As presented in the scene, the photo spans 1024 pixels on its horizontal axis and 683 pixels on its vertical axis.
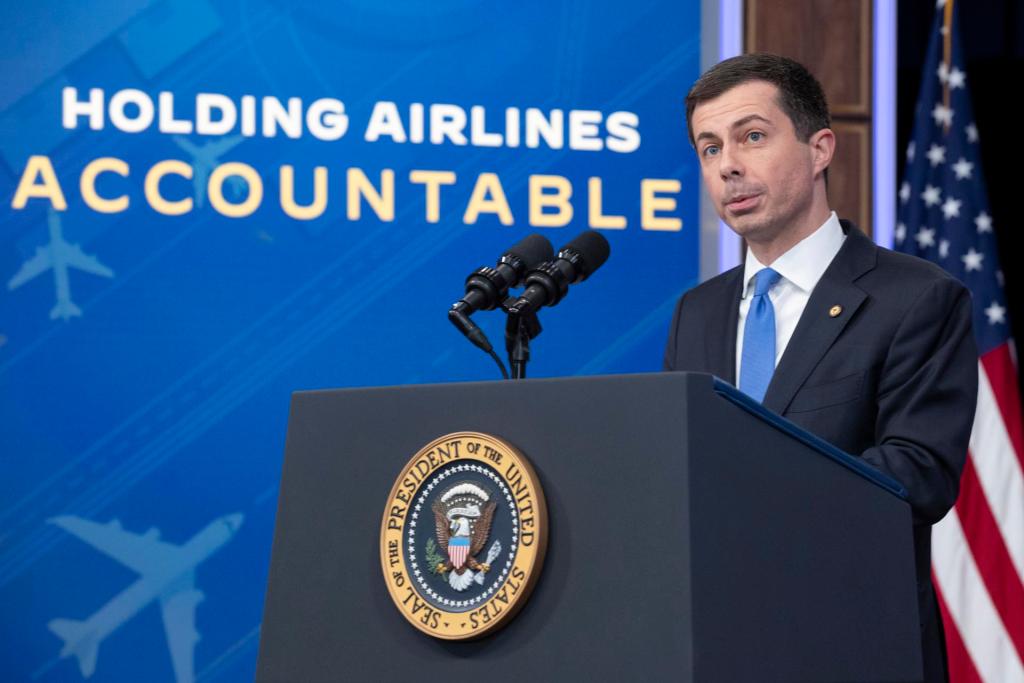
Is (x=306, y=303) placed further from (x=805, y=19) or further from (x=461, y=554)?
(x=461, y=554)

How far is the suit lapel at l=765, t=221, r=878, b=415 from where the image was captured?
187 centimetres

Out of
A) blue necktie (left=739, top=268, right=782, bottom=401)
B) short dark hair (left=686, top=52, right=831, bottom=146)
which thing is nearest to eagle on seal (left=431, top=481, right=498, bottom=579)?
blue necktie (left=739, top=268, right=782, bottom=401)

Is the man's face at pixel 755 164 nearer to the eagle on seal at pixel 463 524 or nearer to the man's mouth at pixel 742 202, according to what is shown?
the man's mouth at pixel 742 202

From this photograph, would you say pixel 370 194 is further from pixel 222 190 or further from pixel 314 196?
pixel 222 190

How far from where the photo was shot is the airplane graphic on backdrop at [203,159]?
12.2 feet

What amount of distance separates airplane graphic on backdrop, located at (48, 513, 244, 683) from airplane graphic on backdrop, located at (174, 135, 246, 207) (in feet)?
3.38

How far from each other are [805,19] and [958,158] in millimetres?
697

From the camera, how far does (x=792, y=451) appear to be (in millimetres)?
1329

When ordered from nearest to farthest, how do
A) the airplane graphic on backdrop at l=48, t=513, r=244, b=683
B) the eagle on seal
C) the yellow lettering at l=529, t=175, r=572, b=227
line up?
the eagle on seal → the airplane graphic on backdrop at l=48, t=513, r=244, b=683 → the yellow lettering at l=529, t=175, r=572, b=227

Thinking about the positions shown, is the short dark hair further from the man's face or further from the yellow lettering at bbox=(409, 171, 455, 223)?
the yellow lettering at bbox=(409, 171, 455, 223)

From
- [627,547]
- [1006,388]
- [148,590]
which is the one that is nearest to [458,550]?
[627,547]

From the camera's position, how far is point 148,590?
3604 mm

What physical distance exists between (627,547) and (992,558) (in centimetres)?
283

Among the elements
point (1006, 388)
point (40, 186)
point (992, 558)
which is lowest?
point (992, 558)
